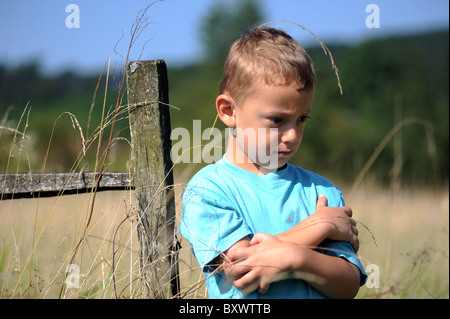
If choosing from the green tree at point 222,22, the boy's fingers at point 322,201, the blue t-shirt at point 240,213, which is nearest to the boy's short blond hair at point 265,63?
the blue t-shirt at point 240,213

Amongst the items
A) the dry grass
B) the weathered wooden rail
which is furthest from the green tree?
the weathered wooden rail

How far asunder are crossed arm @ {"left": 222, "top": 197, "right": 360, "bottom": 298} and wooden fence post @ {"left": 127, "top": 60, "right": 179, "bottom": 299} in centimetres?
58

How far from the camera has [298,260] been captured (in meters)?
1.93

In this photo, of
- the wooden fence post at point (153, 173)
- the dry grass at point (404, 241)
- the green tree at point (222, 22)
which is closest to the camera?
the wooden fence post at point (153, 173)

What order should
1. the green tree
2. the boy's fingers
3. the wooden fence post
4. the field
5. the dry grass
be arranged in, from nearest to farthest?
the boy's fingers < the wooden fence post < the field < the dry grass < the green tree

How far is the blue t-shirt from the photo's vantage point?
2.02 meters

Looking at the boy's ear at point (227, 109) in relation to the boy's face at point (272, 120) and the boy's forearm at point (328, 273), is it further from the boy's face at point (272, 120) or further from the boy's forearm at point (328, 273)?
the boy's forearm at point (328, 273)

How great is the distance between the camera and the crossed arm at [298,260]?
1.93 metres

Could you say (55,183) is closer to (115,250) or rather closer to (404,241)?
(115,250)

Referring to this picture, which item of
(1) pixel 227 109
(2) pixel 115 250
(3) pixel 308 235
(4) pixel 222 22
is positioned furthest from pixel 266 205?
(4) pixel 222 22

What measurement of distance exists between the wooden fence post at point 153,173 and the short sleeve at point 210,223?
35 centimetres

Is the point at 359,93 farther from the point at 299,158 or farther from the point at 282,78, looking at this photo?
the point at 282,78

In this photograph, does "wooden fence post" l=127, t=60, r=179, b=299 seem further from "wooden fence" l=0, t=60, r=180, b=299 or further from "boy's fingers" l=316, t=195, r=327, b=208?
"boy's fingers" l=316, t=195, r=327, b=208

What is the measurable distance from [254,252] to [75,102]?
35.4 meters
